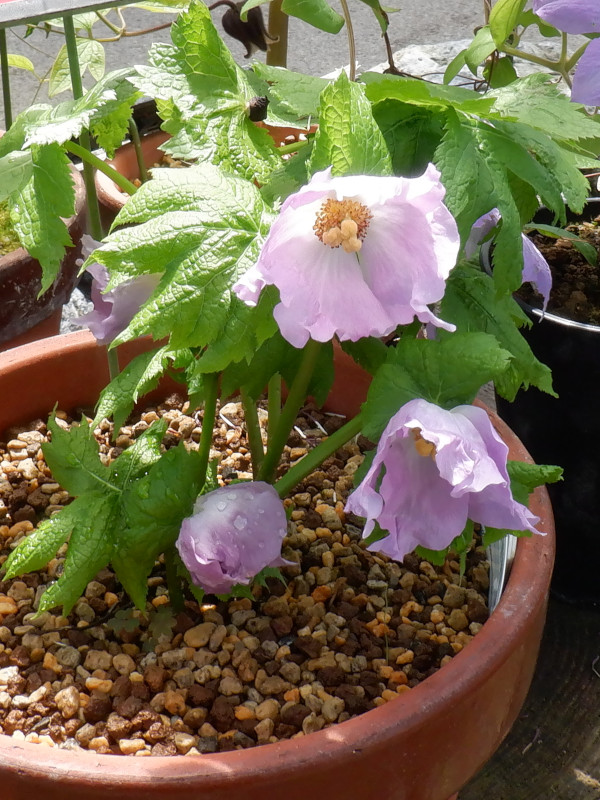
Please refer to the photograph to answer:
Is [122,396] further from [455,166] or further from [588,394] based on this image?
[588,394]

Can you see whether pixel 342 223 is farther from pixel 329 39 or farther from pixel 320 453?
pixel 329 39

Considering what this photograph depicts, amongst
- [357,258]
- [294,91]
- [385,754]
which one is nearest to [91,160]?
[294,91]

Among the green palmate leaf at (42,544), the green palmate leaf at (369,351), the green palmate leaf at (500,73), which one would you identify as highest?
the green palmate leaf at (500,73)

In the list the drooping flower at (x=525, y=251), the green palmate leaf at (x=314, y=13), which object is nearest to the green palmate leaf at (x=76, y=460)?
the drooping flower at (x=525, y=251)

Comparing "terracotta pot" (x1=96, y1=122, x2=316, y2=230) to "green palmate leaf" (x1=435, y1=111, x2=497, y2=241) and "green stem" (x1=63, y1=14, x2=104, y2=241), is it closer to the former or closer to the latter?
"green stem" (x1=63, y1=14, x2=104, y2=241)

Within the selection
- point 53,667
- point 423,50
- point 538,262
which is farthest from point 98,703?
point 423,50

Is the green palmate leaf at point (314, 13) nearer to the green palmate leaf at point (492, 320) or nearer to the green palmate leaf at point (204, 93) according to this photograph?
the green palmate leaf at point (204, 93)
